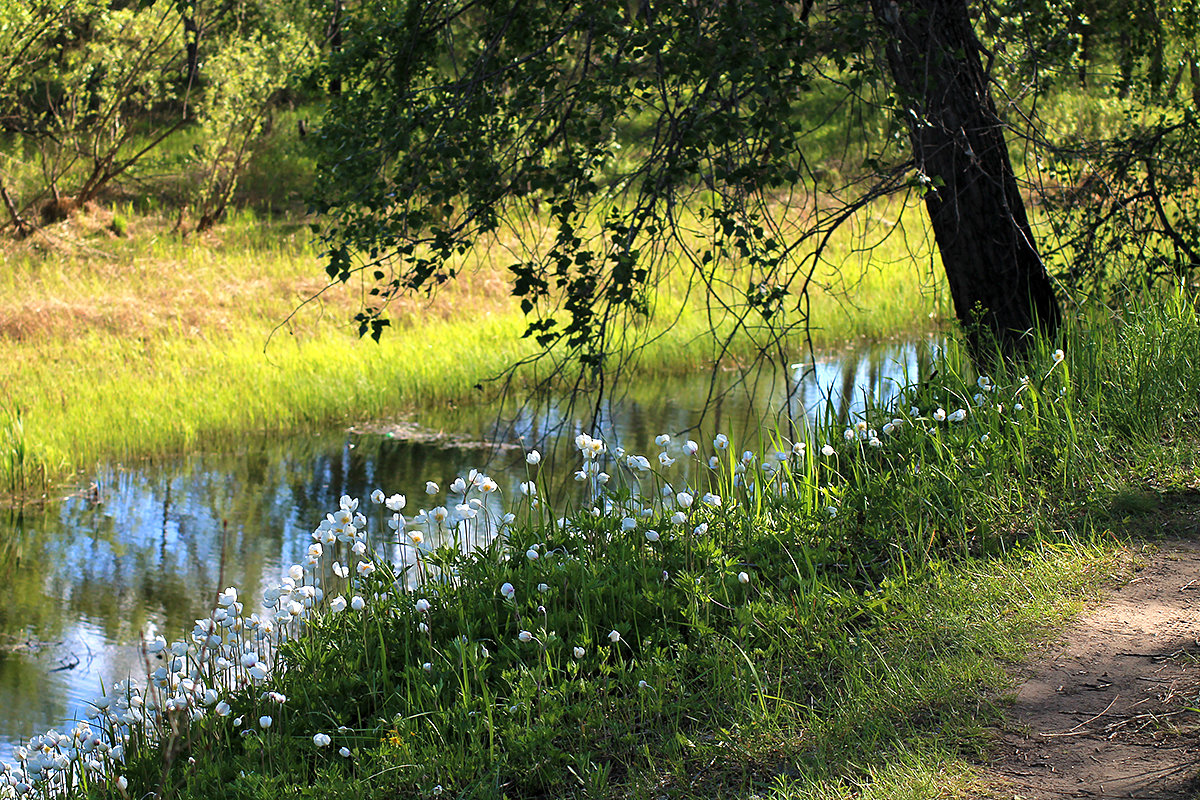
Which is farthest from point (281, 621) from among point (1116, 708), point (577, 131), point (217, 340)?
point (217, 340)

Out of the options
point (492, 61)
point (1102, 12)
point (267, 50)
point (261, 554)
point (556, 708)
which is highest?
point (267, 50)

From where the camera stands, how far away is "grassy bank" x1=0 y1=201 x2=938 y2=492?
945 centimetres

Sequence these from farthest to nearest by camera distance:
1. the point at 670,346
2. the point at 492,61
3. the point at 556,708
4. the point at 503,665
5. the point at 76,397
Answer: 1. the point at 670,346
2. the point at 76,397
3. the point at 492,61
4. the point at 503,665
5. the point at 556,708

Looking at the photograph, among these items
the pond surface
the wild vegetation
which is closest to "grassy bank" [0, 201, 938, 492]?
the pond surface

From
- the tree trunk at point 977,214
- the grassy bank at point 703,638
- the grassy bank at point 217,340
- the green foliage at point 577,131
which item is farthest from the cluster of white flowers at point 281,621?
the grassy bank at point 217,340

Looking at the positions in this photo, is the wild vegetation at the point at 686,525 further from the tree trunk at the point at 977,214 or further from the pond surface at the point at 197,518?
the pond surface at the point at 197,518

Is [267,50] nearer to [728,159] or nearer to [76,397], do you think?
[76,397]

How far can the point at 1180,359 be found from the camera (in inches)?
213

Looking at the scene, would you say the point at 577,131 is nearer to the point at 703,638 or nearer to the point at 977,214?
the point at 703,638

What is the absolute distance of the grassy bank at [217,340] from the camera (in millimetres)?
9453

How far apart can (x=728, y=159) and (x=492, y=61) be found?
1.28 m

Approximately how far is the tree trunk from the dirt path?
2.14 metres

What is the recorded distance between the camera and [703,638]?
3771 millimetres

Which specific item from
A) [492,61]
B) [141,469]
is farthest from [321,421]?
[492,61]
